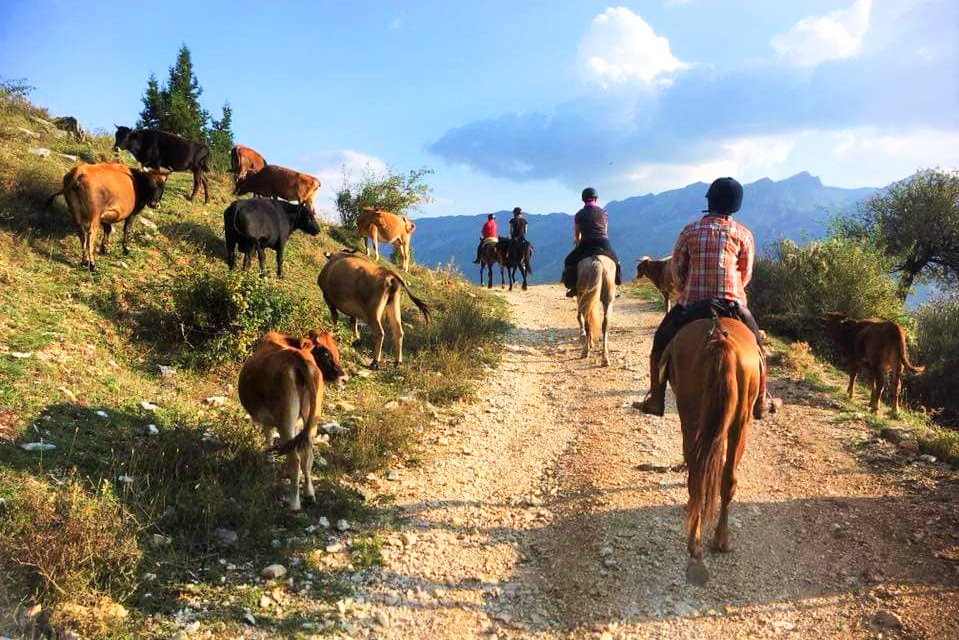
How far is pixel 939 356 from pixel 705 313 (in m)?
16.8

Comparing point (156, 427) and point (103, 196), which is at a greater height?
point (103, 196)

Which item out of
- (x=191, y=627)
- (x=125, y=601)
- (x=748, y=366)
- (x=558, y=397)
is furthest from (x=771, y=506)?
(x=125, y=601)

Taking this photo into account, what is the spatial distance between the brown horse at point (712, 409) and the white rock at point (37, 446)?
5.17 m

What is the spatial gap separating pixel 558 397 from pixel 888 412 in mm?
5366

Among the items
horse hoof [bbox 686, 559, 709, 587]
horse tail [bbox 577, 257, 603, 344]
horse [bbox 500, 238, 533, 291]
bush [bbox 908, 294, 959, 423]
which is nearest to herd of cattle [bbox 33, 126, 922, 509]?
horse tail [bbox 577, 257, 603, 344]

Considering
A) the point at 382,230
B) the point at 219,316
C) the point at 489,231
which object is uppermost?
the point at 489,231

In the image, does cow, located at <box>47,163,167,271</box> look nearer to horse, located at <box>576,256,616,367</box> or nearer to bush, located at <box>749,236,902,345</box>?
horse, located at <box>576,256,616,367</box>

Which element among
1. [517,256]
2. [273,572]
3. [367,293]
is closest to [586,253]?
[367,293]

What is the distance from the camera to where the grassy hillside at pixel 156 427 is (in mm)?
3697

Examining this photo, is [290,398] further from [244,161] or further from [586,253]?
[244,161]

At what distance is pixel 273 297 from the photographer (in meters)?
8.35

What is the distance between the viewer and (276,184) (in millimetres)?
15086

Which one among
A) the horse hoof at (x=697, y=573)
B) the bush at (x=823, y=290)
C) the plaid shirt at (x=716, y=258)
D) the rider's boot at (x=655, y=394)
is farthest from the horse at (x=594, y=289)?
the bush at (x=823, y=290)

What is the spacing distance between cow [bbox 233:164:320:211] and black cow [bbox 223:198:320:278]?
13.6 ft
